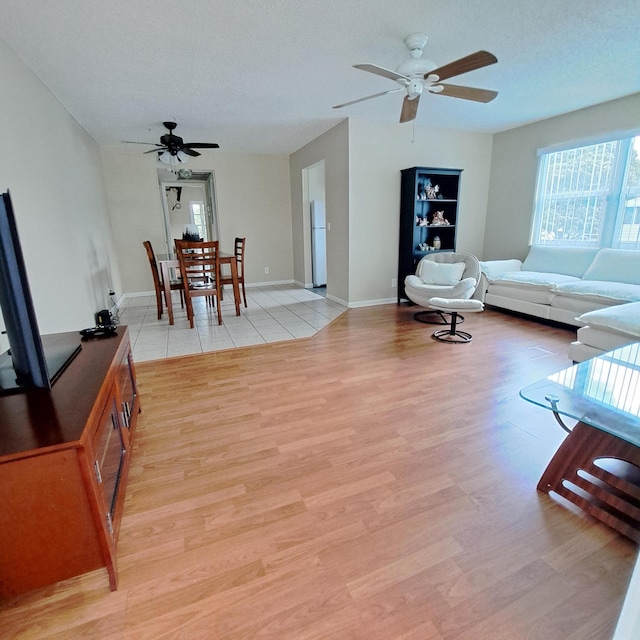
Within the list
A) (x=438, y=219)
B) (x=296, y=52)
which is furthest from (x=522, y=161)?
(x=296, y=52)

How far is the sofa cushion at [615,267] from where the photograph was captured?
3568mm

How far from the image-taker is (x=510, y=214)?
17.2 ft

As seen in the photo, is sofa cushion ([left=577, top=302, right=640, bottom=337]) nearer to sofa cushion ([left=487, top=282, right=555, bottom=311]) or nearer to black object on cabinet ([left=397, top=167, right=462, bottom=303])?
sofa cushion ([left=487, top=282, right=555, bottom=311])

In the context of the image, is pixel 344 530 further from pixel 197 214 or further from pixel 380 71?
pixel 197 214

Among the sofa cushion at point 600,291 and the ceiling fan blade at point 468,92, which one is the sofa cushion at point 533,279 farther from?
the ceiling fan blade at point 468,92

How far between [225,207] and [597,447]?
6218 millimetres

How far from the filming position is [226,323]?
4.29 metres

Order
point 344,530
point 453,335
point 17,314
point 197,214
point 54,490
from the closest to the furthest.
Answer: point 54,490, point 17,314, point 344,530, point 453,335, point 197,214

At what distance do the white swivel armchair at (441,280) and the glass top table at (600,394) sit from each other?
6.55 ft

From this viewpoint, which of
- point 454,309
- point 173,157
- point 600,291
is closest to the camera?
point 600,291

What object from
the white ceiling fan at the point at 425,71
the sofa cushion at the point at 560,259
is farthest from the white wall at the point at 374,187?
the white ceiling fan at the point at 425,71

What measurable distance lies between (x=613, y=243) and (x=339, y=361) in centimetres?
367

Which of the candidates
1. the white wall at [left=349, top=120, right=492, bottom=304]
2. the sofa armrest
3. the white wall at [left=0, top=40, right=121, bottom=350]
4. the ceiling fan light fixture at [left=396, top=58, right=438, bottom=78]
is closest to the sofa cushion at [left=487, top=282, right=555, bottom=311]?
the sofa armrest

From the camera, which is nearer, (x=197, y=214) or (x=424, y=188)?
(x=424, y=188)
